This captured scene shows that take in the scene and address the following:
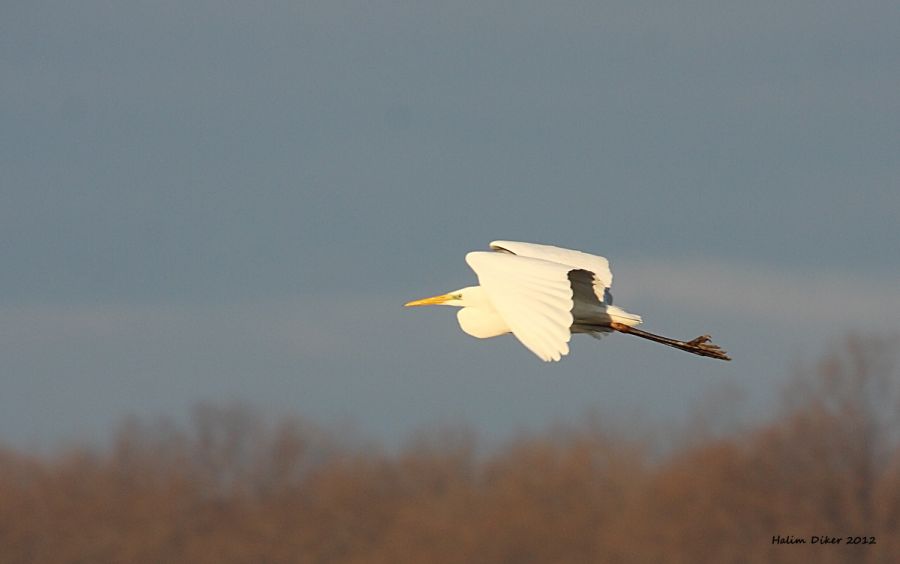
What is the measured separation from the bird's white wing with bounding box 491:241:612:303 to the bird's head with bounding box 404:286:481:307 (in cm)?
53

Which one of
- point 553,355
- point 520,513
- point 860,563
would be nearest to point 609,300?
point 553,355

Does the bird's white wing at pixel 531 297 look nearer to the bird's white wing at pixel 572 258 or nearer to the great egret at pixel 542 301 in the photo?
the great egret at pixel 542 301

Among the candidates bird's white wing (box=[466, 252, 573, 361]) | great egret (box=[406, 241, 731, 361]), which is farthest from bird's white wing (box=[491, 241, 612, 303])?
bird's white wing (box=[466, 252, 573, 361])

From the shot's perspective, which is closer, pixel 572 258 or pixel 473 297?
pixel 572 258

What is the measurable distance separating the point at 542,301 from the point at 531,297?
0.10 m

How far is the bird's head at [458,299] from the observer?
11.8m

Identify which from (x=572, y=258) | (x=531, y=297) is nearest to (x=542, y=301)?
(x=531, y=297)

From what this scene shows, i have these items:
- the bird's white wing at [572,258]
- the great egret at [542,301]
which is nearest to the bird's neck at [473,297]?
the great egret at [542,301]

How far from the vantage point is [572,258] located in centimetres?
1135

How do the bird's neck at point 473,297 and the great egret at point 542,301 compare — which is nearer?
the great egret at point 542,301

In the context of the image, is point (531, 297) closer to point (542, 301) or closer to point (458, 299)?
point (542, 301)

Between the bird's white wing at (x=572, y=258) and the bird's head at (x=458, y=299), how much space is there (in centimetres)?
53

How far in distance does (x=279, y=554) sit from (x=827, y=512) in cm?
866

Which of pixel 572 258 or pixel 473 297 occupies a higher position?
pixel 572 258
